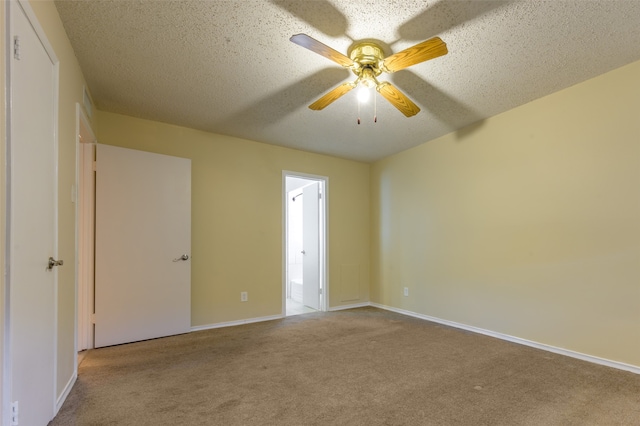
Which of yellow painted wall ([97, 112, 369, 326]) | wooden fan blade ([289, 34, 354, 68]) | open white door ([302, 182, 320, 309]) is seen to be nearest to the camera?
wooden fan blade ([289, 34, 354, 68])

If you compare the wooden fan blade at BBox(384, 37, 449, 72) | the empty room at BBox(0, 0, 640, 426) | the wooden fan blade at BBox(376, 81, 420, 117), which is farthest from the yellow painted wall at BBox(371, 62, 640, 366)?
the wooden fan blade at BBox(384, 37, 449, 72)

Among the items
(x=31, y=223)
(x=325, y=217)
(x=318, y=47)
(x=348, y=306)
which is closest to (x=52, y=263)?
(x=31, y=223)

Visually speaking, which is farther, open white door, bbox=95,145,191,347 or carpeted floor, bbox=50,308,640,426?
open white door, bbox=95,145,191,347

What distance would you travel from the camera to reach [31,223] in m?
1.55

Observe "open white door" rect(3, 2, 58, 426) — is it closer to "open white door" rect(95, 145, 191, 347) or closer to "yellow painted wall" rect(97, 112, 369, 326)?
"open white door" rect(95, 145, 191, 347)

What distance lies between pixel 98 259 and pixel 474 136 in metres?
4.37

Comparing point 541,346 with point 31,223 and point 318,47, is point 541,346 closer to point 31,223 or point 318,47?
point 318,47

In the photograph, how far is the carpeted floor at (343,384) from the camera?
6.31 ft

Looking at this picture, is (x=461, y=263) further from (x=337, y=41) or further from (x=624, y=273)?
(x=337, y=41)

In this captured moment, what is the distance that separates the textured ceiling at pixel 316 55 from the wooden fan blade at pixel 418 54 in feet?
0.74

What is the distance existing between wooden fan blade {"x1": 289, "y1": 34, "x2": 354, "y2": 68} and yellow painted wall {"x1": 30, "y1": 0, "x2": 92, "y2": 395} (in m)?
1.43

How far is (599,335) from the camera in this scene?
8.82ft

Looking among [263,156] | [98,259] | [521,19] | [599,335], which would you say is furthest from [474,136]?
[98,259]

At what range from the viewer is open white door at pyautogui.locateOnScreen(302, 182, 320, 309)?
5023mm
